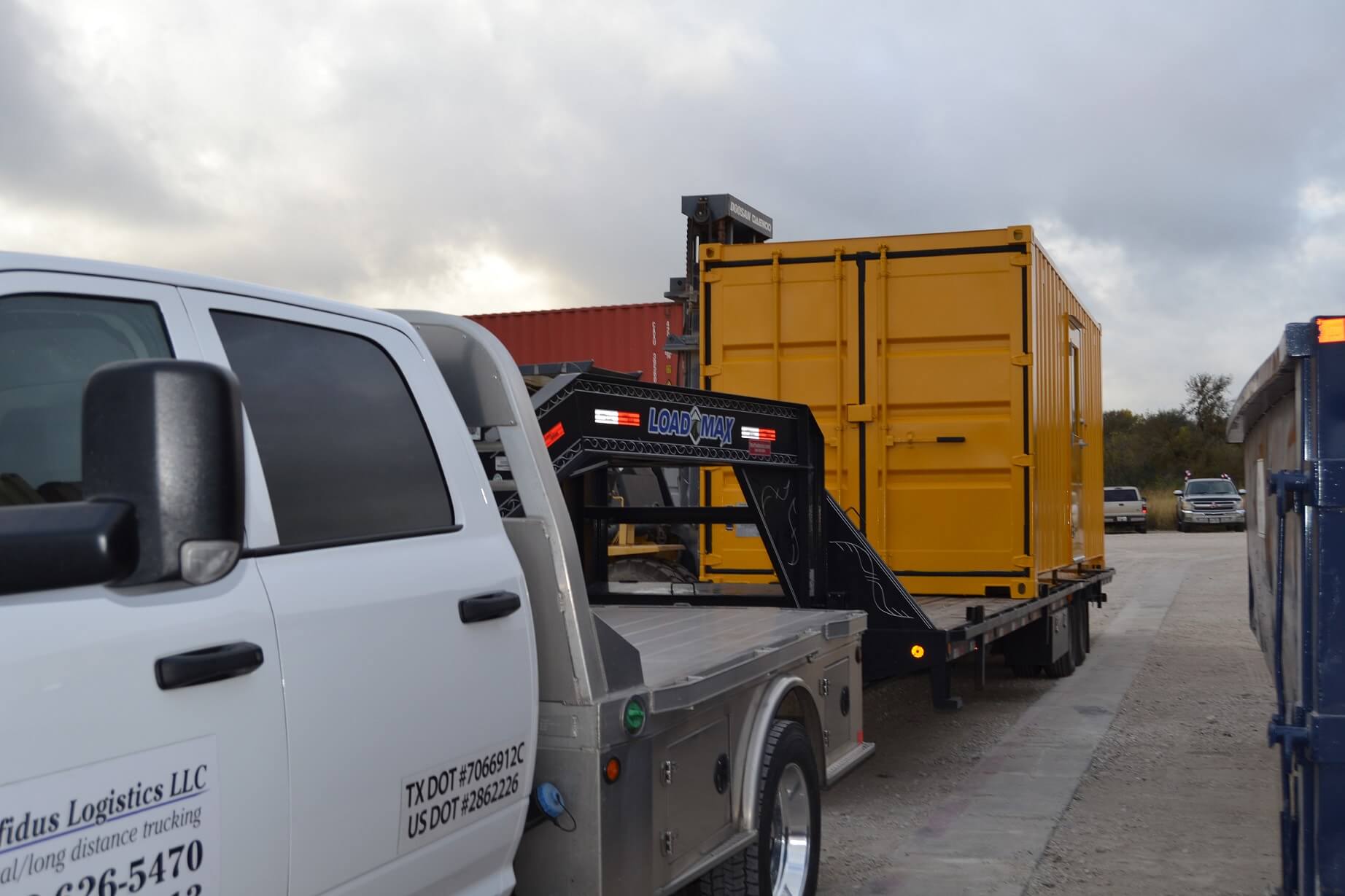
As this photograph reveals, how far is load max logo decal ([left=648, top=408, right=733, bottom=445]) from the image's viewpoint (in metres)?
4.57

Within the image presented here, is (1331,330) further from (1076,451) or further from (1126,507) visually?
(1126,507)

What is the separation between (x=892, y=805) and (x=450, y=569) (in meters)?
4.75

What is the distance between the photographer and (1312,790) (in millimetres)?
4035

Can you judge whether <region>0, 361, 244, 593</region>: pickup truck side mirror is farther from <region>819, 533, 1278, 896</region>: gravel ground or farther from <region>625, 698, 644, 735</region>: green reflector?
<region>819, 533, 1278, 896</region>: gravel ground

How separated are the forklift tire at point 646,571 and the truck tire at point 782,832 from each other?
6463 mm

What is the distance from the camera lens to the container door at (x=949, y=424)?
350 inches

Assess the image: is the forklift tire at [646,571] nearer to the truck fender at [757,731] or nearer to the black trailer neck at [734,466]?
the black trailer neck at [734,466]

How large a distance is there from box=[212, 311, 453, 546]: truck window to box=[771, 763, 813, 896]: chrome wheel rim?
1.99 m

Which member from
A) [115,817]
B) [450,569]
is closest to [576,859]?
[450,569]

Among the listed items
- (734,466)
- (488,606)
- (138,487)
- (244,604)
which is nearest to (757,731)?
(488,606)

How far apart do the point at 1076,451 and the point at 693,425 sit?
7.77m

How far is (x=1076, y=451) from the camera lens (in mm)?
11789

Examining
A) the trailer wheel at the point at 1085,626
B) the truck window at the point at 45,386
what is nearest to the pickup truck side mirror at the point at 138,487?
the truck window at the point at 45,386

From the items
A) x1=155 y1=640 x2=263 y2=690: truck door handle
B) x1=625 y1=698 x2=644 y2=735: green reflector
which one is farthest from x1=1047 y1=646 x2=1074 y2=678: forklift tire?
x1=155 y1=640 x2=263 y2=690: truck door handle
